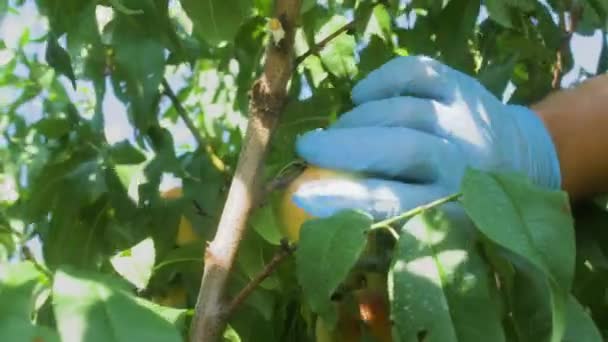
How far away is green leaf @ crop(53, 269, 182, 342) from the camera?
0.45 metres

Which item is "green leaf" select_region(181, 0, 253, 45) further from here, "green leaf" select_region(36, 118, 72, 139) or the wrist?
"green leaf" select_region(36, 118, 72, 139)

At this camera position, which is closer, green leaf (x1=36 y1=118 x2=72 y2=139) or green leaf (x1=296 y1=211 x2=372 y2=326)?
green leaf (x1=296 y1=211 x2=372 y2=326)

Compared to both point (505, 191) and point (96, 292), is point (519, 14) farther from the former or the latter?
point (96, 292)

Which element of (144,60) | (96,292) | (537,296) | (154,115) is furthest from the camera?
(154,115)

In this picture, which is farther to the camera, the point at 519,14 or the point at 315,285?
the point at 519,14

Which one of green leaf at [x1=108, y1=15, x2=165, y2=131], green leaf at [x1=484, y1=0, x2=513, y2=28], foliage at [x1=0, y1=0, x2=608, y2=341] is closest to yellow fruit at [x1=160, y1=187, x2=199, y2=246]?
foliage at [x1=0, y1=0, x2=608, y2=341]

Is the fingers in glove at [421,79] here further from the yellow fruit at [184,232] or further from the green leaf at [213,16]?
the yellow fruit at [184,232]

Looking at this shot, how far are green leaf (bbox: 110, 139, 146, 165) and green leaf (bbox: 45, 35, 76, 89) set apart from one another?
0.41ft

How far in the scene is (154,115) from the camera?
923 mm

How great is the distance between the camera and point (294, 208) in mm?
682

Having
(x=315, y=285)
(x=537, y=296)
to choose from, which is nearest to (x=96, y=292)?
(x=315, y=285)

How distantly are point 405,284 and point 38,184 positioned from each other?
1.67ft

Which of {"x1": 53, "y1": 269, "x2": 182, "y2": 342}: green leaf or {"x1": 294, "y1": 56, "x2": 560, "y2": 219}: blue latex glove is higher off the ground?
{"x1": 53, "y1": 269, "x2": 182, "y2": 342}: green leaf

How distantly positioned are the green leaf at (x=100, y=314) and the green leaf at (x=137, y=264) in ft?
0.57
